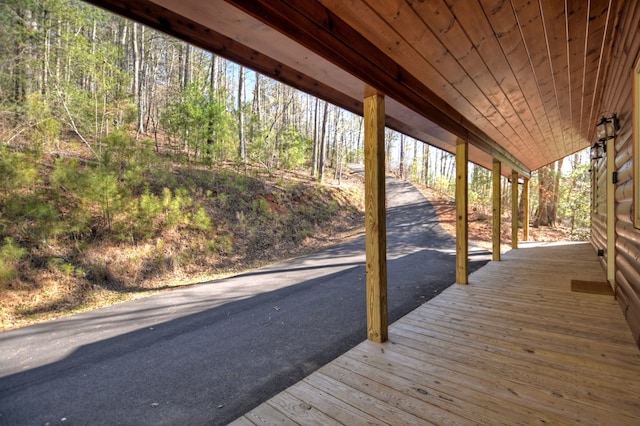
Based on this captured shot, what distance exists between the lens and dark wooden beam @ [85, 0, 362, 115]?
1.48 metres

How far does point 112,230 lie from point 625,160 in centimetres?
781

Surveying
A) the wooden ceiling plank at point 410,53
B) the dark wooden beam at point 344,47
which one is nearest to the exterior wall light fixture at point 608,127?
the wooden ceiling plank at point 410,53

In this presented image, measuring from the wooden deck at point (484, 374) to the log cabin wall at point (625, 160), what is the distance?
0.29 meters

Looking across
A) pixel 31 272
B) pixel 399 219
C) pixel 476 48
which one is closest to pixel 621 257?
pixel 476 48

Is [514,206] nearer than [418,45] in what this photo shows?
No

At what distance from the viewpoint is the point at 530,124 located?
4.50 m

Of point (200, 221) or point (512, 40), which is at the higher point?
point (512, 40)

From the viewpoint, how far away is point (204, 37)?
182cm

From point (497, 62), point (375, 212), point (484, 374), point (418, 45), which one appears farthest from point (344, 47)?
point (484, 374)

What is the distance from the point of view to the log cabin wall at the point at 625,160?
2352 millimetres

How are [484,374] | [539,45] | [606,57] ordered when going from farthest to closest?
1. [606,57]
2. [539,45]
3. [484,374]

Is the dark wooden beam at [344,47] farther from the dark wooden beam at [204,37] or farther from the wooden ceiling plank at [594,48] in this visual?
the wooden ceiling plank at [594,48]

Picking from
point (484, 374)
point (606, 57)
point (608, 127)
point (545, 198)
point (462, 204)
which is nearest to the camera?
point (484, 374)

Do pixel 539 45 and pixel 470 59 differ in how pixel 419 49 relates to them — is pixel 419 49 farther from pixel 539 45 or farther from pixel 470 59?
pixel 539 45
